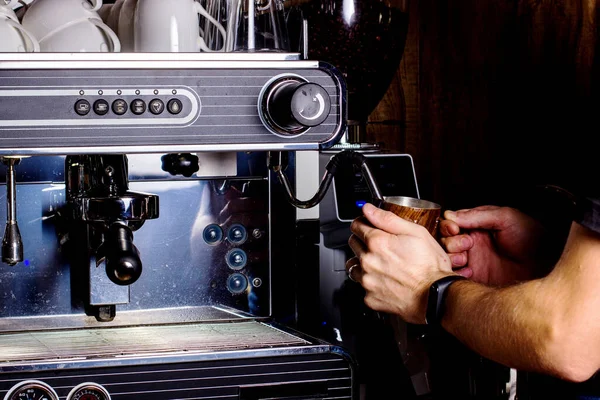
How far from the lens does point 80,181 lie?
1.20 metres

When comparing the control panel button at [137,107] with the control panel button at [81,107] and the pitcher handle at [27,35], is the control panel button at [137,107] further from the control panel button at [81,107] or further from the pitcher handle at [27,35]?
the pitcher handle at [27,35]

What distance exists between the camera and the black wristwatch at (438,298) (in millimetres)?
1076

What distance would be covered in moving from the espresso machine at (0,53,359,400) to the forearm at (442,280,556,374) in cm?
17

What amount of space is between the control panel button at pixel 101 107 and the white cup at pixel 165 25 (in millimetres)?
121

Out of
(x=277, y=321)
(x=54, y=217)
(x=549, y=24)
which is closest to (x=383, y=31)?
(x=549, y=24)

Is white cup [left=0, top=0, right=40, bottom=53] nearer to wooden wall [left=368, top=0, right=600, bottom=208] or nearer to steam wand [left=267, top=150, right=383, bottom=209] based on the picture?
steam wand [left=267, top=150, right=383, bottom=209]

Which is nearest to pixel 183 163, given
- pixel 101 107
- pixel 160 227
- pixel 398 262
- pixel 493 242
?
pixel 160 227

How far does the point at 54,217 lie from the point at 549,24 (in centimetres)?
105

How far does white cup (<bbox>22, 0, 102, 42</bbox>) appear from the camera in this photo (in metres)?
1.11

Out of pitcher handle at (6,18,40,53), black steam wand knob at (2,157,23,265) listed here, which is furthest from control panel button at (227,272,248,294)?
pitcher handle at (6,18,40,53)

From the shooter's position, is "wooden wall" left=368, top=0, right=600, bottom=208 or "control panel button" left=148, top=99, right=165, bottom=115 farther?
"wooden wall" left=368, top=0, right=600, bottom=208

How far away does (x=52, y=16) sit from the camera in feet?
3.66

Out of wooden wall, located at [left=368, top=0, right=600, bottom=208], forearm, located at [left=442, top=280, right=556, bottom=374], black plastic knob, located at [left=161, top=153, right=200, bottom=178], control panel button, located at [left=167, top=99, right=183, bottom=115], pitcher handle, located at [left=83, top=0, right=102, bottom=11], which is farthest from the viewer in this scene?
wooden wall, located at [left=368, top=0, right=600, bottom=208]

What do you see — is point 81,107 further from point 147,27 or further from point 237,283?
point 237,283
